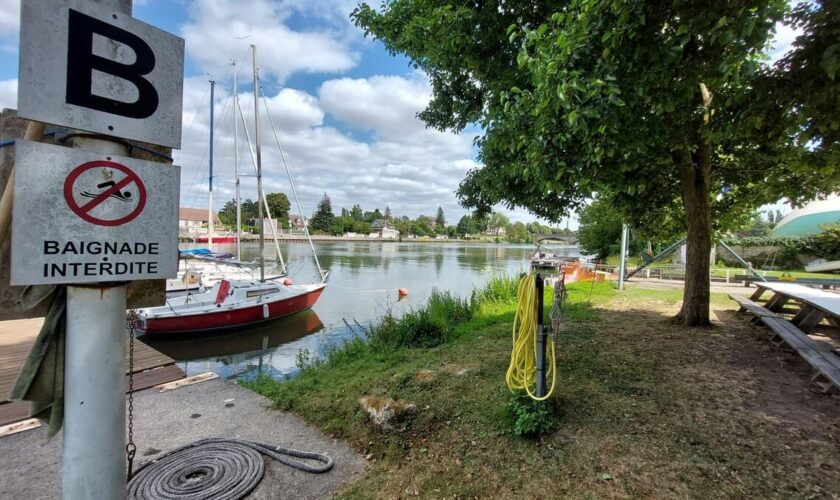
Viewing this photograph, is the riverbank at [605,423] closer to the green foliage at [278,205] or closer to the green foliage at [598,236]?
the green foliage at [598,236]

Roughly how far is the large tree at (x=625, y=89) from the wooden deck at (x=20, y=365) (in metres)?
4.78

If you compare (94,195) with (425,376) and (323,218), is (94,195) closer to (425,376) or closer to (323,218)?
(425,376)

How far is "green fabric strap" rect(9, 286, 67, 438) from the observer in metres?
1.24

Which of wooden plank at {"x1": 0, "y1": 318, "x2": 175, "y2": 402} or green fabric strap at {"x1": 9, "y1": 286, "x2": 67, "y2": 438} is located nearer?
green fabric strap at {"x1": 9, "y1": 286, "x2": 67, "y2": 438}

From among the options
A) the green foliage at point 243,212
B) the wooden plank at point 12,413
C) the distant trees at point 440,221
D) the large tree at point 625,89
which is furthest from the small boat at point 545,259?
the distant trees at point 440,221

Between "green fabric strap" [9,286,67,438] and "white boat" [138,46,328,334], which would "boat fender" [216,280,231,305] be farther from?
"green fabric strap" [9,286,67,438]

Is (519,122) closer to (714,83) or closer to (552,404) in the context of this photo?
(714,83)

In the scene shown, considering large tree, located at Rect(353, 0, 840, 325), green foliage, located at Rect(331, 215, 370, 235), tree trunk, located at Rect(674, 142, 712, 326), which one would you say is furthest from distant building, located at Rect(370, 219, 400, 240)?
large tree, located at Rect(353, 0, 840, 325)

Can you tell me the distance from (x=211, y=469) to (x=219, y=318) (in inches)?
349

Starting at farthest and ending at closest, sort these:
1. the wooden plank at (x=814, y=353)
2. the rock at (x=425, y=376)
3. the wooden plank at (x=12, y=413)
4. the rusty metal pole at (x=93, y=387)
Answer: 1. the rock at (x=425, y=376)
2. the wooden plank at (x=12, y=413)
3. the wooden plank at (x=814, y=353)
4. the rusty metal pole at (x=93, y=387)

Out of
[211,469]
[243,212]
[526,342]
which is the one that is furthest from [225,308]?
[243,212]

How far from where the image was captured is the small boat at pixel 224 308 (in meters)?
10.0

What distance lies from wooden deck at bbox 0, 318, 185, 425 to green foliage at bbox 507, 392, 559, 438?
4027 millimetres

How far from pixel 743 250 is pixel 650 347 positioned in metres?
25.4
